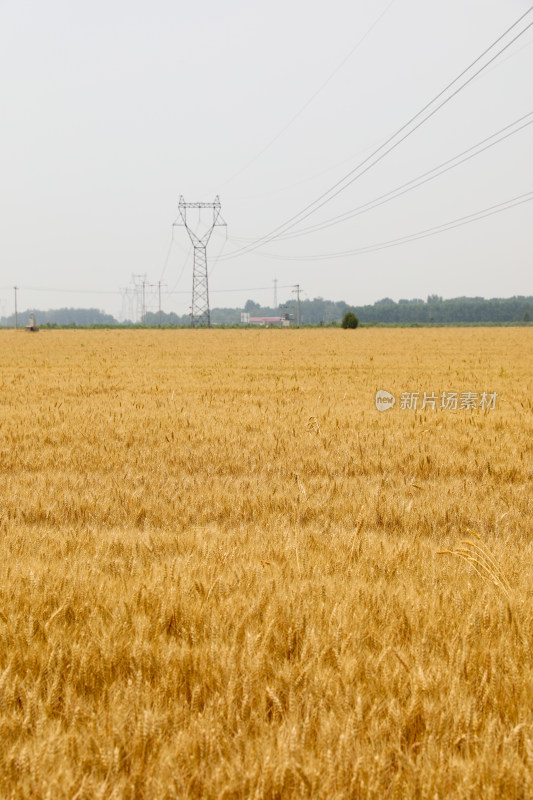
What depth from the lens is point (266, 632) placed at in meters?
2.13

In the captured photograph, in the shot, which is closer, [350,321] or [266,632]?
[266,632]

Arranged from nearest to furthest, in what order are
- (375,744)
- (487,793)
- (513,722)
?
(487,793) → (375,744) → (513,722)

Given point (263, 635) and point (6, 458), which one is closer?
point (263, 635)

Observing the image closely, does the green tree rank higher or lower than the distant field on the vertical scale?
higher

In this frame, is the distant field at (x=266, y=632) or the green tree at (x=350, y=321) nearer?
the distant field at (x=266, y=632)

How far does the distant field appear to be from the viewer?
59.9 inches

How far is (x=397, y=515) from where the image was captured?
4.13 m

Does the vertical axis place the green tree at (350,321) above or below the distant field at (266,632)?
above

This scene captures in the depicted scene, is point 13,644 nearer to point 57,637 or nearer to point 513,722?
point 57,637

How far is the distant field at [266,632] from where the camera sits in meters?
1.52

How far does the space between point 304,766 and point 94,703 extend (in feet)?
2.34

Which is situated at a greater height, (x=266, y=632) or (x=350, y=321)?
(x=350, y=321)

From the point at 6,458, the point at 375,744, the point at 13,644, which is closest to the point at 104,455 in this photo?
the point at 6,458

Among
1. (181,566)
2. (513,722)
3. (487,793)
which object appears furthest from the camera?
(181,566)
